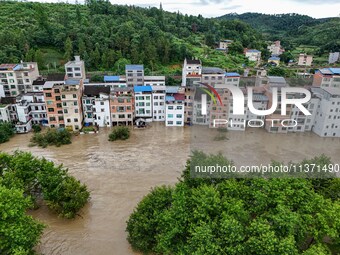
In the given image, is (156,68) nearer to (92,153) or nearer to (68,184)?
(92,153)

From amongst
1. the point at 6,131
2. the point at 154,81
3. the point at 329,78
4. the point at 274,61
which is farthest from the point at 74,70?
the point at 274,61

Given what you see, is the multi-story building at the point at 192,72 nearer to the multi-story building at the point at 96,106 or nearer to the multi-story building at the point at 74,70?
the multi-story building at the point at 96,106

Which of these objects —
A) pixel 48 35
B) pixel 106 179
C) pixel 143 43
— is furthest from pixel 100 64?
pixel 106 179

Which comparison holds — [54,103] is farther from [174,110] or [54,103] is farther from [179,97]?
[179,97]

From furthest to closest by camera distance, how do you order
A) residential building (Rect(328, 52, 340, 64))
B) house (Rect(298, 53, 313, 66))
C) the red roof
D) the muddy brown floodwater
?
residential building (Rect(328, 52, 340, 64))
house (Rect(298, 53, 313, 66))
the red roof
the muddy brown floodwater

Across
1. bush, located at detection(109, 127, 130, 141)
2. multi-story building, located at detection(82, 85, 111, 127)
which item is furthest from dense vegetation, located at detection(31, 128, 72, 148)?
bush, located at detection(109, 127, 130, 141)

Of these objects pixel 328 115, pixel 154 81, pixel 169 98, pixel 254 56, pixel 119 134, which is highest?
pixel 254 56

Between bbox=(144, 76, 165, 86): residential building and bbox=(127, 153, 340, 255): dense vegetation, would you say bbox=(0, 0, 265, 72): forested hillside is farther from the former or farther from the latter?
bbox=(127, 153, 340, 255): dense vegetation
